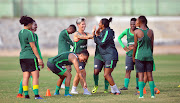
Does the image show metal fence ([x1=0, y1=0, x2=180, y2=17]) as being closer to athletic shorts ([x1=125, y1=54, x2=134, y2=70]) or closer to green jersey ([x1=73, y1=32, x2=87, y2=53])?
athletic shorts ([x1=125, y1=54, x2=134, y2=70])

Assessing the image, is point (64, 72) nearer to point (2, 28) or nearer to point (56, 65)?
point (56, 65)

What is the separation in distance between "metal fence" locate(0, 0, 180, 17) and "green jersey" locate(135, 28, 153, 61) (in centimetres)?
3345

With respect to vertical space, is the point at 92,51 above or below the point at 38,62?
below

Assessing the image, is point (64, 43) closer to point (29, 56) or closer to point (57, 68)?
point (57, 68)

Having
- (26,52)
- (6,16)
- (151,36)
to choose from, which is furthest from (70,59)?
(6,16)

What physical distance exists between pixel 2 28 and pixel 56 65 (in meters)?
29.3

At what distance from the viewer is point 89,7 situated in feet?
149

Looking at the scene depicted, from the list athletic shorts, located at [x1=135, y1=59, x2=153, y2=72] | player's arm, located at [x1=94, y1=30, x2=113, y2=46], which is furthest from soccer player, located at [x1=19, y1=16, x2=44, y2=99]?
athletic shorts, located at [x1=135, y1=59, x2=153, y2=72]

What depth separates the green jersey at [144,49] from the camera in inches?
440

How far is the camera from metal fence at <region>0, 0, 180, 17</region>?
44688 mm

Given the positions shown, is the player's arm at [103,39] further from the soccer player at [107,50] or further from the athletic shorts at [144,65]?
the athletic shorts at [144,65]

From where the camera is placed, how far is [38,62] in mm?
11477

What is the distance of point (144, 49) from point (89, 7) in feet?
113

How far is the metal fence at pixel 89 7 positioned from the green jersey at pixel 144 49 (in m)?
33.5
